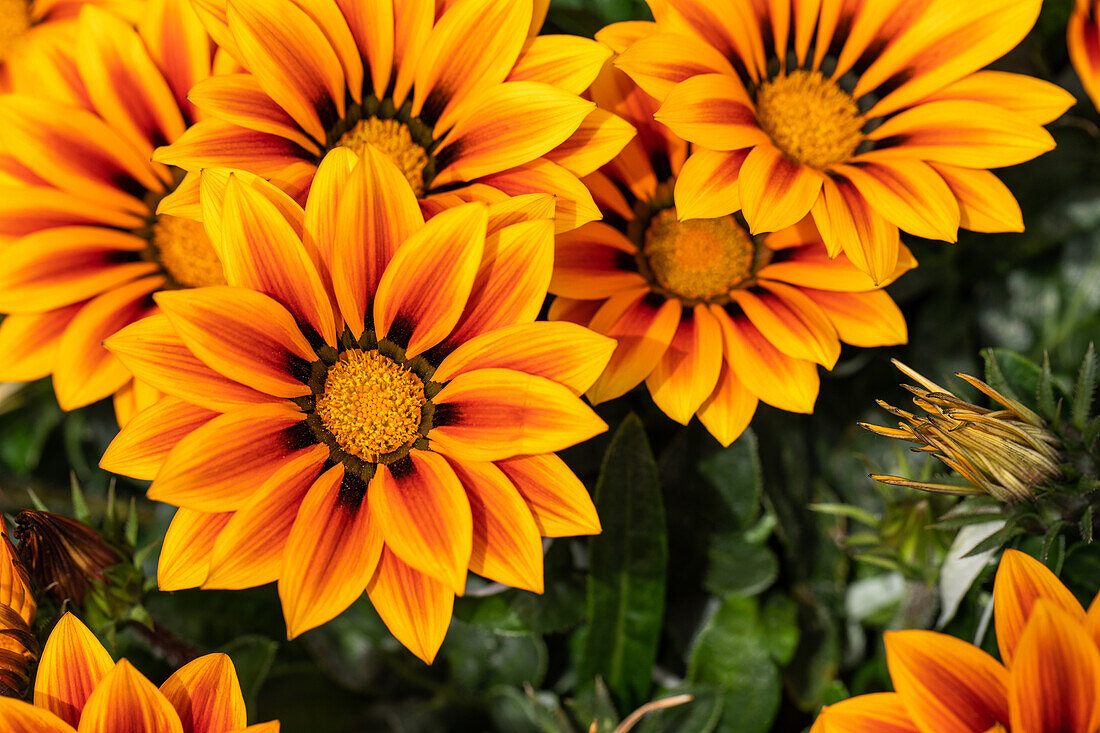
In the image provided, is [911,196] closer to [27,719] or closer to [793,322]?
[793,322]

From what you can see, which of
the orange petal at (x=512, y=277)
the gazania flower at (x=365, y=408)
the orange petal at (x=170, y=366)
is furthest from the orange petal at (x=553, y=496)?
the orange petal at (x=170, y=366)

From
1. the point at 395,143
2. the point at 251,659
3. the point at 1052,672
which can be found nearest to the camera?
the point at 1052,672

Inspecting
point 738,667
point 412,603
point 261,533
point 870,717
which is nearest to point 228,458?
point 261,533

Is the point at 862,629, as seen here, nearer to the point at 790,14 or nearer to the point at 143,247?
the point at 790,14

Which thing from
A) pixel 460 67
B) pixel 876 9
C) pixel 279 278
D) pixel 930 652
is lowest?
pixel 930 652

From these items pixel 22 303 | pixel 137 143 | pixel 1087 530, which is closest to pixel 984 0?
pixel 1087 530

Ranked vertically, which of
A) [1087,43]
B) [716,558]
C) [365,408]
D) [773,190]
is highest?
[1087,43]

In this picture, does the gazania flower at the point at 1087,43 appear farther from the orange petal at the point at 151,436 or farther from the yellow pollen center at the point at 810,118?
the orange petal at the point at 151,436
